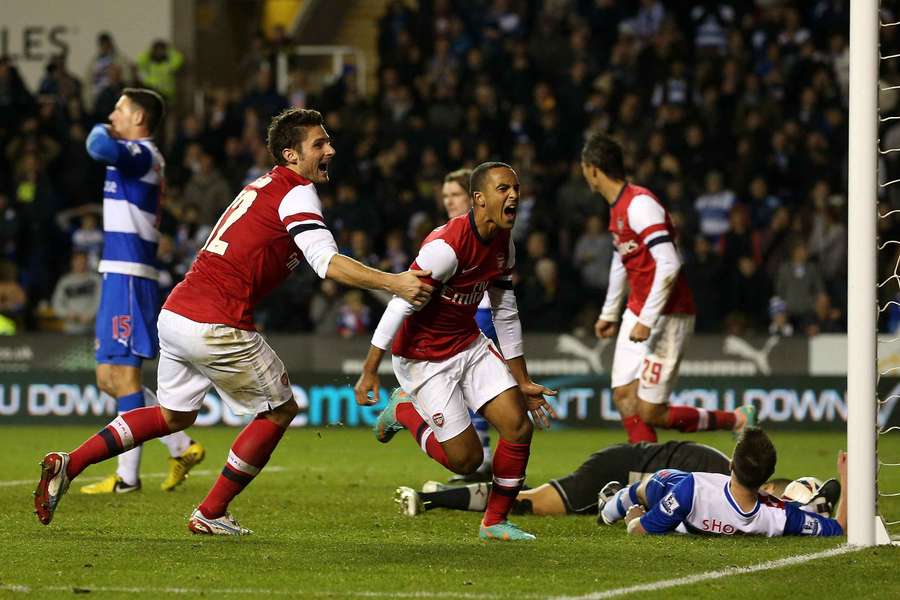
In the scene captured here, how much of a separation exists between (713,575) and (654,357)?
399cm

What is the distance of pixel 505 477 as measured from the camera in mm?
7926

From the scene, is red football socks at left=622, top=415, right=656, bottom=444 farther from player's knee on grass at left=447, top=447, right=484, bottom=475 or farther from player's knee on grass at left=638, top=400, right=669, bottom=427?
player's knee on grass at left=447, top=447, right=484, bottom=475

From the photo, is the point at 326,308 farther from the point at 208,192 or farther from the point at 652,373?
the point at 652,373

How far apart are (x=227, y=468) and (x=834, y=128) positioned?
14.5 metres

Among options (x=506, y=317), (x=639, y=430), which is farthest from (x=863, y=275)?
(x=639, y=430)

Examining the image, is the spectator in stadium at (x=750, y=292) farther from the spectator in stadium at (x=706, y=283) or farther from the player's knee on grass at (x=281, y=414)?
the player's knee on grass at (x=281, y=414)

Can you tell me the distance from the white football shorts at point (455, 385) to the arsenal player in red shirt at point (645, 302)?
2302 mm

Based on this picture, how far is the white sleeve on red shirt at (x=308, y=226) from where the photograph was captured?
7.27 meters

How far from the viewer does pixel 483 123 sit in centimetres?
2073

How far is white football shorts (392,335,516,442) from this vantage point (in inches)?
316

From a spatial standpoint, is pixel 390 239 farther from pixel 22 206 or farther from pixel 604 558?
pixel 604 558

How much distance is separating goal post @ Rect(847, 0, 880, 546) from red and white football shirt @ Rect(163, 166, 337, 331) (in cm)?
266

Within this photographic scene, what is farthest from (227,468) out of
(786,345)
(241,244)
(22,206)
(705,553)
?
(22,206)

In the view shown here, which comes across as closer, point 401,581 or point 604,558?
point 401,581
